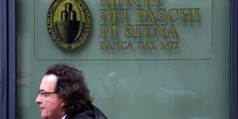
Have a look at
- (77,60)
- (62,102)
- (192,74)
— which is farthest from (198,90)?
(62,102)

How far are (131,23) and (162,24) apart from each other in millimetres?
366

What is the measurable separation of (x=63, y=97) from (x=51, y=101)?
78 mm

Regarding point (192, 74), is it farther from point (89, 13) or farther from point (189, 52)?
point (89, 13)

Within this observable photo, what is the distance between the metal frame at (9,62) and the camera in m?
6.48

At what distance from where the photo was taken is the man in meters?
3.24

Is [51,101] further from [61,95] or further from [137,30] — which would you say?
[137,30]

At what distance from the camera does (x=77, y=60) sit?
658 centimetres

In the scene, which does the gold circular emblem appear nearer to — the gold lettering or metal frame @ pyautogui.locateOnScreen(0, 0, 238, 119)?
metal frame @ pyautogui.locateOnScreen(0, 0, 238, 119)

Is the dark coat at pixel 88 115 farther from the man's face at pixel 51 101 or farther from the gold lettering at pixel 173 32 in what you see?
the gold lettering at pixel 173 32

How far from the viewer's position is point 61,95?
3.24m

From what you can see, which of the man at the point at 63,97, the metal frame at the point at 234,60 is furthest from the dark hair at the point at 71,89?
the metal frame at the point at 234,60

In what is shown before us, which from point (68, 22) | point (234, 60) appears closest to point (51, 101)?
point (68, 22)

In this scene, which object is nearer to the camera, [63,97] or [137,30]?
[63,97]

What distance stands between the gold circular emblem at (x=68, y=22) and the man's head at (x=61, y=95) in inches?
127
